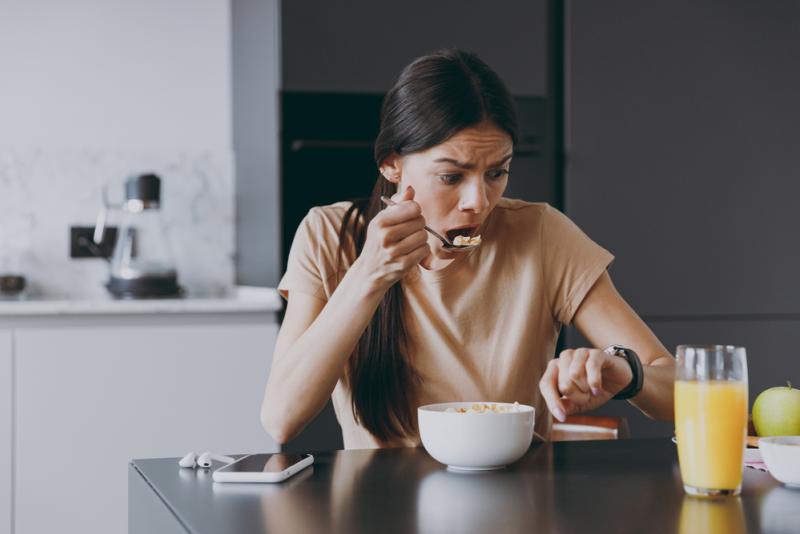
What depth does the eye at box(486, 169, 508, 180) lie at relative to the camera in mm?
1598

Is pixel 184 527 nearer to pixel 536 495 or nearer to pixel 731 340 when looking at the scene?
pixel 536 495

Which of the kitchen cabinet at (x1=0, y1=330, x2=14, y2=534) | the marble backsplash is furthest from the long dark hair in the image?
the marble backsplash

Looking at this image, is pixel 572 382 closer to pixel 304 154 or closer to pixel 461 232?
pixel 461 232

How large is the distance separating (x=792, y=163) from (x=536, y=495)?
234 cm

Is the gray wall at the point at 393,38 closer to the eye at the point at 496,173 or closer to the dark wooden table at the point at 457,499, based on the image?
the eye at the point at 496,173

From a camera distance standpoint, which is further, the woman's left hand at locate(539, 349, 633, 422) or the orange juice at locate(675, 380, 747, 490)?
the woman's left hand at locate(539, 349, 633, 422)

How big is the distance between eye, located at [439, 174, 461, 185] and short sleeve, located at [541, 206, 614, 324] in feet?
0.78

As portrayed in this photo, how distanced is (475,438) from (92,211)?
2270 millimetres

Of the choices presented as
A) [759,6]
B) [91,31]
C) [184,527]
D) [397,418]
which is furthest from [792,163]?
[184,527]

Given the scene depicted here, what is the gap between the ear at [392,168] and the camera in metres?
1.66

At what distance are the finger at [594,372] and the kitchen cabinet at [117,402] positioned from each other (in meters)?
1.56

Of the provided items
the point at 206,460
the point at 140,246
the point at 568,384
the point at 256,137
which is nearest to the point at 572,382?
the point at 568,384

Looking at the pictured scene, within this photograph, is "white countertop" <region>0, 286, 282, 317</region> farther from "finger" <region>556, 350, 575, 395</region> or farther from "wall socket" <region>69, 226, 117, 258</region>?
"finger" <region>556, 350, 575, 395</region>

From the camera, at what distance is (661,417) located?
156 cm
